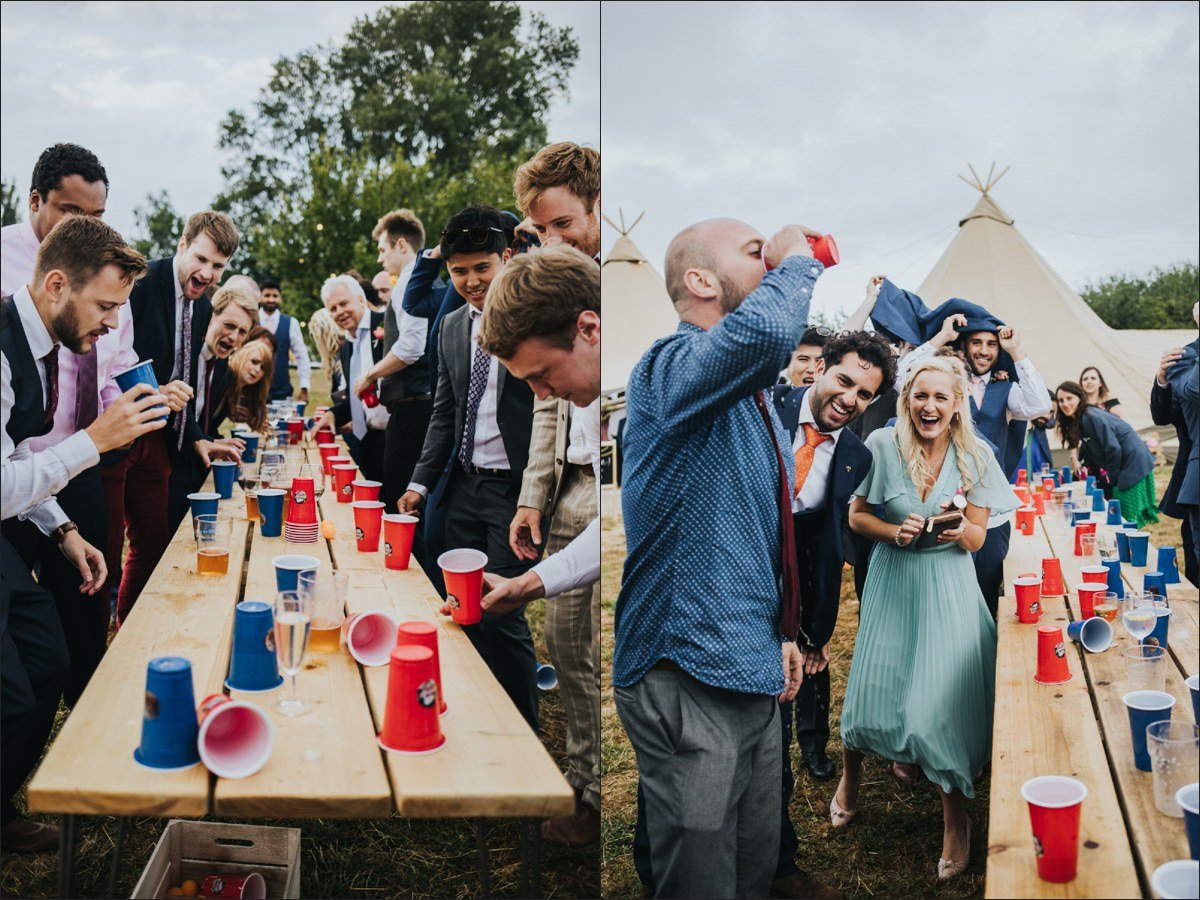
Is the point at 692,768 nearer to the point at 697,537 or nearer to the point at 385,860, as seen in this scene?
the point at 697,537

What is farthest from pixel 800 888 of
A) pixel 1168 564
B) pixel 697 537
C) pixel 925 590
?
pixel 1168 564

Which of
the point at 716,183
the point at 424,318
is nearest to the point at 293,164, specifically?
the point at 424,318

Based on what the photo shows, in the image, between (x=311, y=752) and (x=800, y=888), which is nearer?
(x=311, y=752)

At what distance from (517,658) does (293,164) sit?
4.51 ft

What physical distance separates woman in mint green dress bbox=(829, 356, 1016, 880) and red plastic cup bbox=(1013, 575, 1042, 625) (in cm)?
13

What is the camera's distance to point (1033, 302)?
3.09m

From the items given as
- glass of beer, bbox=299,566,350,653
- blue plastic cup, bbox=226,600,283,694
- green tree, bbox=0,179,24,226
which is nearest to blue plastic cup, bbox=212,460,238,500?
green tree, bbox=0,179,24,226

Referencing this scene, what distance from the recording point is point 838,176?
2375mm

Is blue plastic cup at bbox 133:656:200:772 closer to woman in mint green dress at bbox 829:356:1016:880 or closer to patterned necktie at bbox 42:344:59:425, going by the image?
patterned necktie at bbox 42:344:59:425

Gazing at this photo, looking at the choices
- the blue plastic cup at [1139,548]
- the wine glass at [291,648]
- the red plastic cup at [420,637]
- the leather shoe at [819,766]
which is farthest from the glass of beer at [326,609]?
the blue plastic cup at [1139,548]

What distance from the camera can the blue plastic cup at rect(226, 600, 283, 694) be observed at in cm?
163

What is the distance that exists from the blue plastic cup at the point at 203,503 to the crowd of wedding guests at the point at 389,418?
9cm

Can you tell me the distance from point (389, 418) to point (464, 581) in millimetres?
1213

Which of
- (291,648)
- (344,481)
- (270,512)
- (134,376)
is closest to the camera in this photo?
(291,648)
